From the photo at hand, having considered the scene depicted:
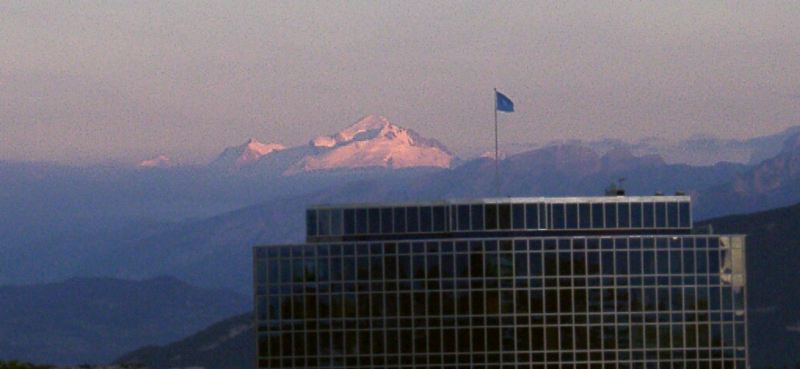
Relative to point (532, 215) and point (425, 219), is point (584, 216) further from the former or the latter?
point (425, 219)

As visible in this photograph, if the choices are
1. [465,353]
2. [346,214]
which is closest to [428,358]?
[465,353]

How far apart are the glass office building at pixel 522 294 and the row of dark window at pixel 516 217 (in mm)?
112

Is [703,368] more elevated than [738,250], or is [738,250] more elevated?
[738,250]

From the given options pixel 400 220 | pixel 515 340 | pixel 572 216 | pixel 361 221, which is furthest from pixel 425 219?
pixel 515 340

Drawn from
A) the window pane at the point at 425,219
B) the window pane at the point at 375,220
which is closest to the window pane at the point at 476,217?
the window pane at the point at 425,219

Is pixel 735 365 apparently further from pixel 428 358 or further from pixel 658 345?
pixel 428 358

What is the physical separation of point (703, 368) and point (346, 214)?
101 ft

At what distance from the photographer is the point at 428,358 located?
481ft

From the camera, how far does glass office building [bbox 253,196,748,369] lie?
476 ft

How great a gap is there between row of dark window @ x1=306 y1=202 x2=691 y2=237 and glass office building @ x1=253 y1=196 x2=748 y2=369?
0.11 metres

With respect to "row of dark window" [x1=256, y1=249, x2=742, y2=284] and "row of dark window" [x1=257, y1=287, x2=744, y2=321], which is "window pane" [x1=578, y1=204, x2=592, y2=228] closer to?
"row of dark window" [x1=256, y1=249, x2=742, y2=284]

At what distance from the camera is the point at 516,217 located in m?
149

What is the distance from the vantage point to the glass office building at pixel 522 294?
476 ft

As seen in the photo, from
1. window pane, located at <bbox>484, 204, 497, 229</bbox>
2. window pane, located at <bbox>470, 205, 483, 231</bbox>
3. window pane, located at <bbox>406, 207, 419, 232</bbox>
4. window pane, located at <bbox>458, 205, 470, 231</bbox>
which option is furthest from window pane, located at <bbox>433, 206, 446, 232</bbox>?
window pane, located at <bbox>484, 204, 497, 229</bbox>
